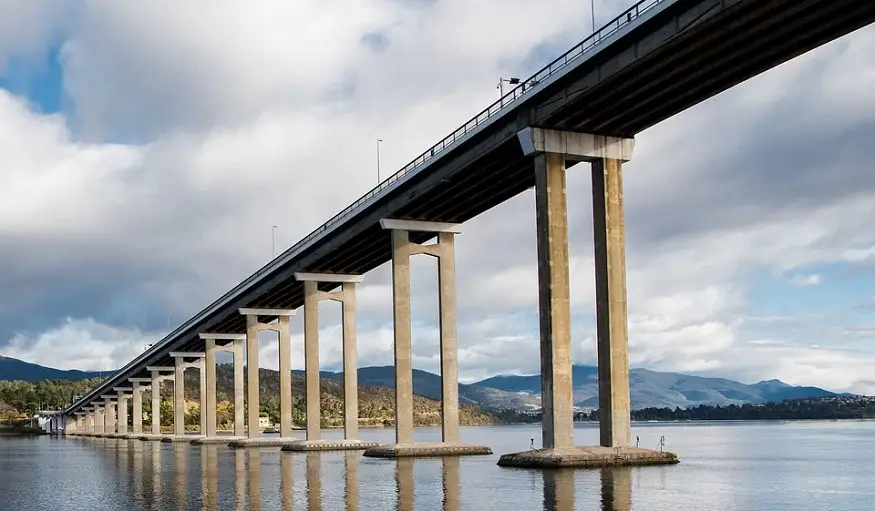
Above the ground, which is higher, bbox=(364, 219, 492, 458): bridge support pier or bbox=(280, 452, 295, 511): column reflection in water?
bbox=(364, 219, 492, 458): bridge support pier

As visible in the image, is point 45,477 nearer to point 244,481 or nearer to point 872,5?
point 244,481

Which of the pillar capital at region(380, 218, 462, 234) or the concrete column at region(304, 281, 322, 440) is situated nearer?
the pillar capital at region(380, 218, 462, 234)

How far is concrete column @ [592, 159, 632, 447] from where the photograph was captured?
5388 centimetres

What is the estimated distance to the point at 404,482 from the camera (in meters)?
44.8

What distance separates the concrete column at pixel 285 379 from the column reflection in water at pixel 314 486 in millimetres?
41463

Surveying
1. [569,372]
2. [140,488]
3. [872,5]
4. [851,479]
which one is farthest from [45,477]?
[872,5]

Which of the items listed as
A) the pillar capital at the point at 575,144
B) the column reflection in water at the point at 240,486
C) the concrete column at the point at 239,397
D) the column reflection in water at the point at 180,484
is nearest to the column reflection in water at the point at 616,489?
the column reflection in water at the point at 240,486

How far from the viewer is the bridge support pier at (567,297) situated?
53.6 meters

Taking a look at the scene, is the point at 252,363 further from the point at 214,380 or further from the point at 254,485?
the point at 254,485

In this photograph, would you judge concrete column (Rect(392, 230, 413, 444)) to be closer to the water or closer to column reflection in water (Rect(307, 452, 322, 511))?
column reflection in water (Rect(307, 452, 322, 511))

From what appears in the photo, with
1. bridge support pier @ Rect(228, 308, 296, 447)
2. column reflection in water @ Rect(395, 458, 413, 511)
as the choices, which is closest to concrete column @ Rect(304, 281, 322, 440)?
bridge support pier @ Rect(228, 308, 296, 447)

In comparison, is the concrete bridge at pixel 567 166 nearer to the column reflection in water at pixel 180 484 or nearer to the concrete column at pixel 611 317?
the concrete column at pixel 611 317

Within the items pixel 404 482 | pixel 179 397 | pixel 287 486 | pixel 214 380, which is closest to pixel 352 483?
pixel 404 482

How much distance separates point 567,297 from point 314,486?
57.8 feet
